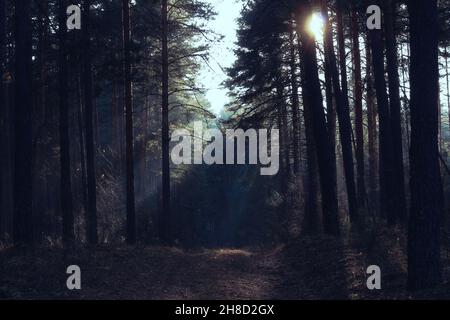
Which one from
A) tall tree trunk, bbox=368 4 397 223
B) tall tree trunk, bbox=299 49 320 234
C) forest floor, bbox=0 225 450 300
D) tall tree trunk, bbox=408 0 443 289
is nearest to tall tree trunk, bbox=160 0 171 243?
forest floor, bbox=0 225 450 300

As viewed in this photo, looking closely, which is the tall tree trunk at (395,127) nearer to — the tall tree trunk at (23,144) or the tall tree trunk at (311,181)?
the tall tree trunk at (311,181)

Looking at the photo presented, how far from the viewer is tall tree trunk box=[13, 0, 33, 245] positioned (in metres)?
14.3

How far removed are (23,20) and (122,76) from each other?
20.9 ft

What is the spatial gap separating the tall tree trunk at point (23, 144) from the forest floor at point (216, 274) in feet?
2.81

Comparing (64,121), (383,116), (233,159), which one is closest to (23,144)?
(64,121)

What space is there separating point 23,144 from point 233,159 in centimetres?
2587

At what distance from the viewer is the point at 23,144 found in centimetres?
1438

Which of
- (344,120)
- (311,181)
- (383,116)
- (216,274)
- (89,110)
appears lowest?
(216,274)

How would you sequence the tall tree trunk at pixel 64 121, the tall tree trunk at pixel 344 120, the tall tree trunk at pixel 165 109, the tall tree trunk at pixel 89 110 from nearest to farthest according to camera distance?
1. the tall tree trunk at pixel 64 121
2. the tall tree trunk at pixel 89 110
3. the tall tree trunk at pixel 344 120
4. the tall tree trunk at pixel 165 109

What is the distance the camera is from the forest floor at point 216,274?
11.0 m

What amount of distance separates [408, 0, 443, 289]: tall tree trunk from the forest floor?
1.53 ft

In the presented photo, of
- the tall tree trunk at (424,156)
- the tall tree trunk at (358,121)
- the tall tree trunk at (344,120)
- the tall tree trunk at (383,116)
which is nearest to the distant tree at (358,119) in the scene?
the tall tree trunk at (358,121)

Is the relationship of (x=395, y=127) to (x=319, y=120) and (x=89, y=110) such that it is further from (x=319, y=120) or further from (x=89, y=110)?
(x=89, y=110)
